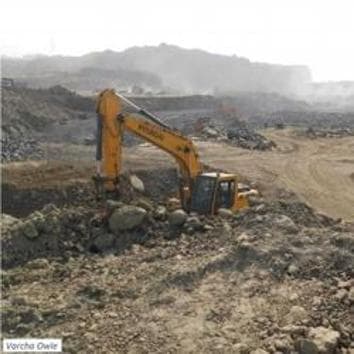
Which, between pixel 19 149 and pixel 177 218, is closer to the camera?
pixel 177 218

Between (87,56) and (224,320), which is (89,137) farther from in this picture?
(87,56)

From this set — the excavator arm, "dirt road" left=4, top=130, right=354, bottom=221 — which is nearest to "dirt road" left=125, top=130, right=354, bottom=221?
"dirt road" left=4, top=130, right=354, bottom=221

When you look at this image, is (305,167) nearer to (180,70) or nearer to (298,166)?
(298,166)

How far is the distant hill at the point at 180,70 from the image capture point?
94062mm

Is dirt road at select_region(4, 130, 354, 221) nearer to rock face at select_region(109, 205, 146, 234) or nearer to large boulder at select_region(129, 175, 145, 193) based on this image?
large boulder at select_region(129, 175, 145, 193)

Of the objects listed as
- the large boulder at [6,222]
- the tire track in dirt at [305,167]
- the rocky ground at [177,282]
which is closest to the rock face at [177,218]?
the rocky ground at [177,282]

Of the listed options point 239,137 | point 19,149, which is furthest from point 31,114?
point 239,137

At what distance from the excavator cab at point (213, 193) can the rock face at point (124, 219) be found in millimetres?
1408

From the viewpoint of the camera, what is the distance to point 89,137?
33094 mm

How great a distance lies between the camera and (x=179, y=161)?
17.5 m

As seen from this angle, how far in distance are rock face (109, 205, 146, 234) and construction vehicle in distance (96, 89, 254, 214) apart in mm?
786

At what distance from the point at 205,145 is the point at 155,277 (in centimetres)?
1964

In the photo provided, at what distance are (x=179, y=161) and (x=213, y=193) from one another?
121cm

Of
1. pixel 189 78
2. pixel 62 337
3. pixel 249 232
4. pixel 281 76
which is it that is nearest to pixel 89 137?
pixel 249 232
